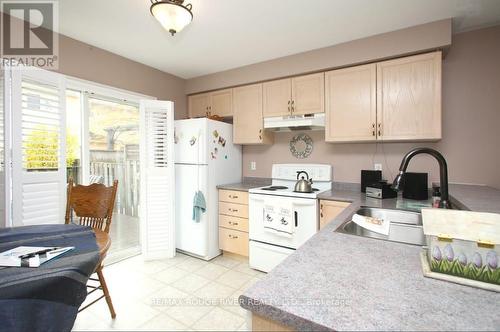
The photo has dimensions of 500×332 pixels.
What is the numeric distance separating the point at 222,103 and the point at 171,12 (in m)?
1.81

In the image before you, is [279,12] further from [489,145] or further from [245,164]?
[489,145]

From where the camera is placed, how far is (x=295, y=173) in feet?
9.98

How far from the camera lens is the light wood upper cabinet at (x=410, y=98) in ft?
7.03

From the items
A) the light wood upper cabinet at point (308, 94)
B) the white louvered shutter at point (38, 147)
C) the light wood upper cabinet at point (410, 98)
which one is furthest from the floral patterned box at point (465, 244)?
the white louvered shutter at point (38, 147)

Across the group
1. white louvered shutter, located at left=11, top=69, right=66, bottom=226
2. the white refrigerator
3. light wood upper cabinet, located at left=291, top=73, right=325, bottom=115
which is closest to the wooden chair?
white louvered shutter, located at left=11, top=69, right=66, bottom=226

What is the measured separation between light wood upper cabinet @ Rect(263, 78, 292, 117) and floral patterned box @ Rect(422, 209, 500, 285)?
2.28 metres

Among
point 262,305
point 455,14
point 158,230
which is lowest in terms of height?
point 158,230

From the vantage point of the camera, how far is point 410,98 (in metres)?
2.24

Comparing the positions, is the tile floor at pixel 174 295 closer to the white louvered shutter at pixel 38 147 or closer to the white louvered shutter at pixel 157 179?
the white louvered shutter at pixel 157 179

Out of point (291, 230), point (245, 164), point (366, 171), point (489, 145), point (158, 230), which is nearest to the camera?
point (489, 145)

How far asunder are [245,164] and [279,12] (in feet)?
6.58

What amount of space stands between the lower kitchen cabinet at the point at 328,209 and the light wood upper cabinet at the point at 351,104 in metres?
0.70

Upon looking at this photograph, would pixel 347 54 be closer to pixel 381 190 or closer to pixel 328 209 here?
pixel 381 190

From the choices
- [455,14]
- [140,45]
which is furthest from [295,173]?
[140,45]
